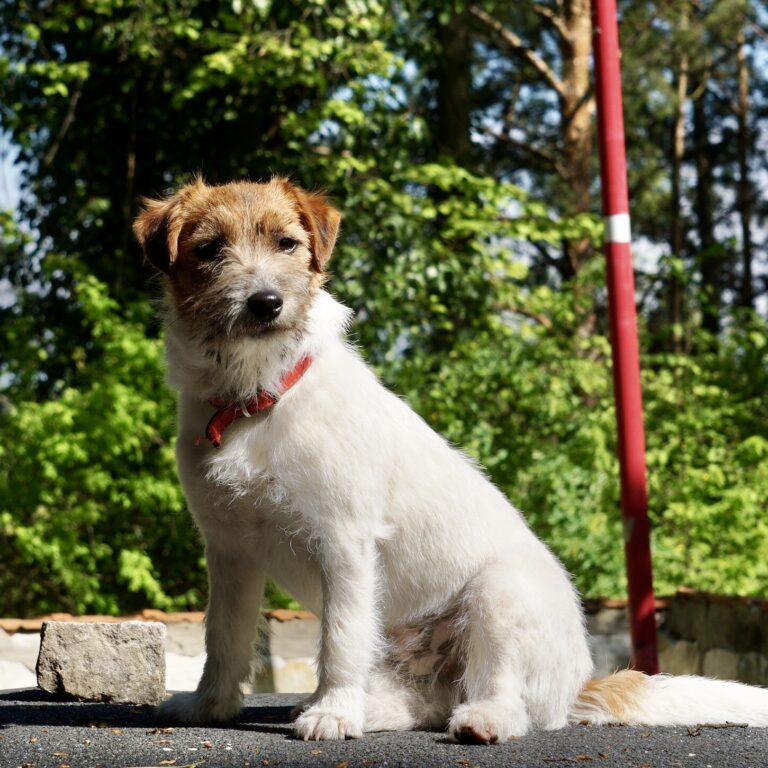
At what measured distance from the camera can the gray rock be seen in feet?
18.1

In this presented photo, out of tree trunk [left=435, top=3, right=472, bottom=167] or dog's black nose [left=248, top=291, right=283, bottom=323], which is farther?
tree trunk [left=435, top=3, right=472, bottom=167]

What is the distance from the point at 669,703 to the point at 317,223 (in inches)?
102

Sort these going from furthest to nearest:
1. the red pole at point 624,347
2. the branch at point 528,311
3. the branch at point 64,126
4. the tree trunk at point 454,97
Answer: the tree trunk at point 454,97 < the branch at point 528,311 < the branch at point 64,126 < the red pole at point 624,347

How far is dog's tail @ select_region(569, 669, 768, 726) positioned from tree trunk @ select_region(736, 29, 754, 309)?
77.5 ft

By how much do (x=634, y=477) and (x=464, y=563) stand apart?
254cm

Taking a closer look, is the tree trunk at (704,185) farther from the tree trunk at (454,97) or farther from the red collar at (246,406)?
the red collar at (246,406)

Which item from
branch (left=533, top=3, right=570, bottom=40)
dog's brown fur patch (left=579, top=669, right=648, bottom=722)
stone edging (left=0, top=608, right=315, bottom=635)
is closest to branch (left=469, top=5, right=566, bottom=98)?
branch (left=533, top=3, right=570, bottom=40)

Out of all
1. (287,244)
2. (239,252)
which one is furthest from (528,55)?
(239,252)

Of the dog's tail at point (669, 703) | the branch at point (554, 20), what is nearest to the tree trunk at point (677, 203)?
the branch at point (554, 20)

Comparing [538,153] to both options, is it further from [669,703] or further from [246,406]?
[246,406]

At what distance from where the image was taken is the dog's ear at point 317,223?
457 centimetres

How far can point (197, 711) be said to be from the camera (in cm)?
464

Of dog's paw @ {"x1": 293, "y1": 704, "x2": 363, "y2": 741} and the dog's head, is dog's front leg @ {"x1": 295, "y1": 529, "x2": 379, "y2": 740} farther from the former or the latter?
the dog's head

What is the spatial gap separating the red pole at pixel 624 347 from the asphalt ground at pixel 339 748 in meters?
2.07
